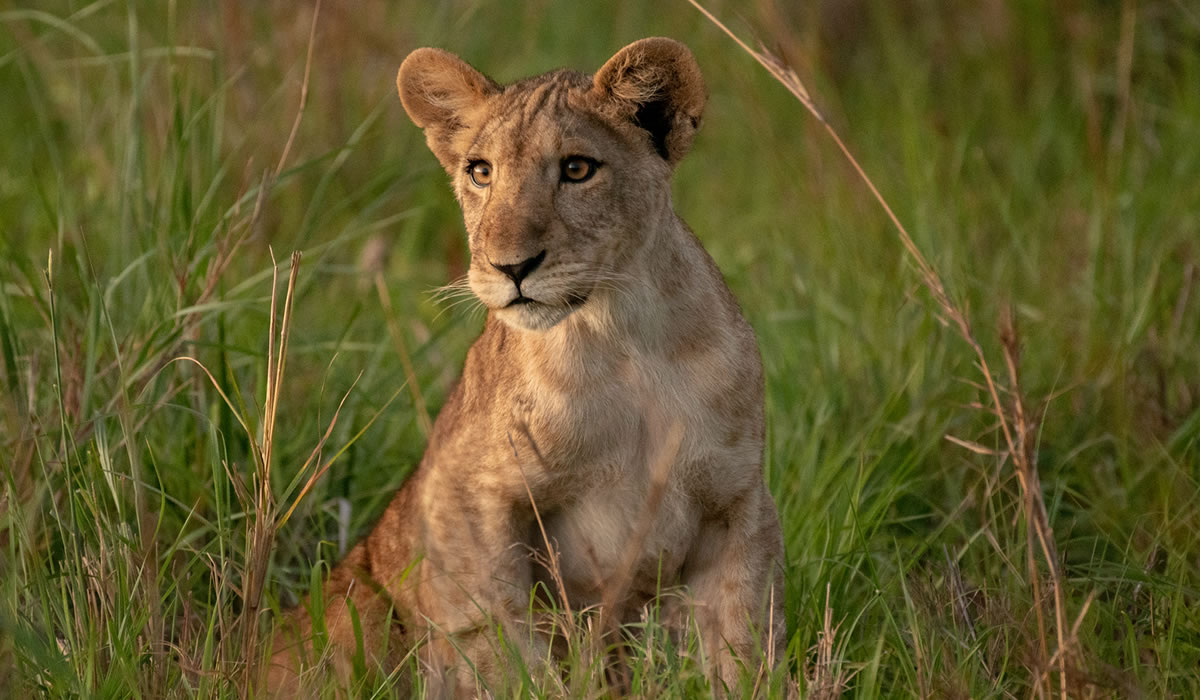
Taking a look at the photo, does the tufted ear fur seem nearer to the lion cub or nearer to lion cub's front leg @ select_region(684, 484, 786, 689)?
the lion cub

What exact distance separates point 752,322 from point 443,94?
2442 mm

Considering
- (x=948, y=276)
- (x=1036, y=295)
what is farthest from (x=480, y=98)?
(x=1036, y=295)

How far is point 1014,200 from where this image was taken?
25.4 feet

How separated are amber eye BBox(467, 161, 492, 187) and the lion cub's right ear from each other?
0.15 metres

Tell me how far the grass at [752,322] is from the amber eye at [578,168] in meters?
0.83

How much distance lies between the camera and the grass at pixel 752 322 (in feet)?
12.5

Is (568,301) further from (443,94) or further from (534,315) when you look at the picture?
(443,94)

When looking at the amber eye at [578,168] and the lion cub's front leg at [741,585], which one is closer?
the amber eye at [578,168]

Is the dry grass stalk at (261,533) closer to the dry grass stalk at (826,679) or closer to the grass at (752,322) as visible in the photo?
the grass at (752,322)

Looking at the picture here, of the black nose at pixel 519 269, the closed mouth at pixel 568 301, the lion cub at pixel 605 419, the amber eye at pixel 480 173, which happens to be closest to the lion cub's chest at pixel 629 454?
the lion cub at pixel 605 419

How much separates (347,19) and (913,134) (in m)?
Answer: 3.41

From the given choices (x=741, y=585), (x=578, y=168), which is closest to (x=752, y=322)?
(x=741, y=585)

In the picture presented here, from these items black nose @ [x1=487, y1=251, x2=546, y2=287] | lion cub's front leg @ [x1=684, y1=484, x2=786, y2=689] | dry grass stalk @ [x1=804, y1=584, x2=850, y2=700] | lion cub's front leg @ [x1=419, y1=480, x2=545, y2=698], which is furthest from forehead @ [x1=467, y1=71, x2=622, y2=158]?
dry grass stalk @ [x1=804, y1=584, x2=850, y2=700]

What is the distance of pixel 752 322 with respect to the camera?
21.1 feet
